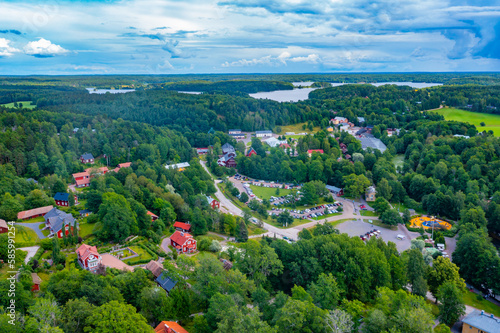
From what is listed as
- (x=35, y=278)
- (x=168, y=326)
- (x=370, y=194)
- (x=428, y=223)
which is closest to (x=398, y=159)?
(x=370, y=194)

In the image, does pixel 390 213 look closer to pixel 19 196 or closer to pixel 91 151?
pixel 19 196

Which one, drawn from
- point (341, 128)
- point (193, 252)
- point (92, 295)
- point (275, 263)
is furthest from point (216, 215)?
point (341, 128)

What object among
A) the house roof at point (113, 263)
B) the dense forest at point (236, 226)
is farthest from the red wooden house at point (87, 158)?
the house roof at point (113, 263)

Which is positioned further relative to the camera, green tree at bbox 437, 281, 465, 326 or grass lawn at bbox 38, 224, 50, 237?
grass lawn at bbox 38, 224, 50, 237

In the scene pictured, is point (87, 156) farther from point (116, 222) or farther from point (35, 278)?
point (35, 278)

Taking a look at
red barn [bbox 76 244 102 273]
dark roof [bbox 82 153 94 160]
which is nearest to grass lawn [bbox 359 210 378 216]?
red barn [bbox 76 244 102 273]

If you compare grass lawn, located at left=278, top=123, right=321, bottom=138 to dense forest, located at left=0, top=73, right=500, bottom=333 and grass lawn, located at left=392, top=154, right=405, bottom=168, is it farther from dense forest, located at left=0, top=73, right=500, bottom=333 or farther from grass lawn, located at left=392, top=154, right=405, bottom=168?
grass lawn, located at left=392, top=154, right=405, bottom=168

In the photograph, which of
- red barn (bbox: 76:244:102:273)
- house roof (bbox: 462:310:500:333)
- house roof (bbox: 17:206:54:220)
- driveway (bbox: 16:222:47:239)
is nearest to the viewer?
house roof (bbox: 462:310:500:333)
